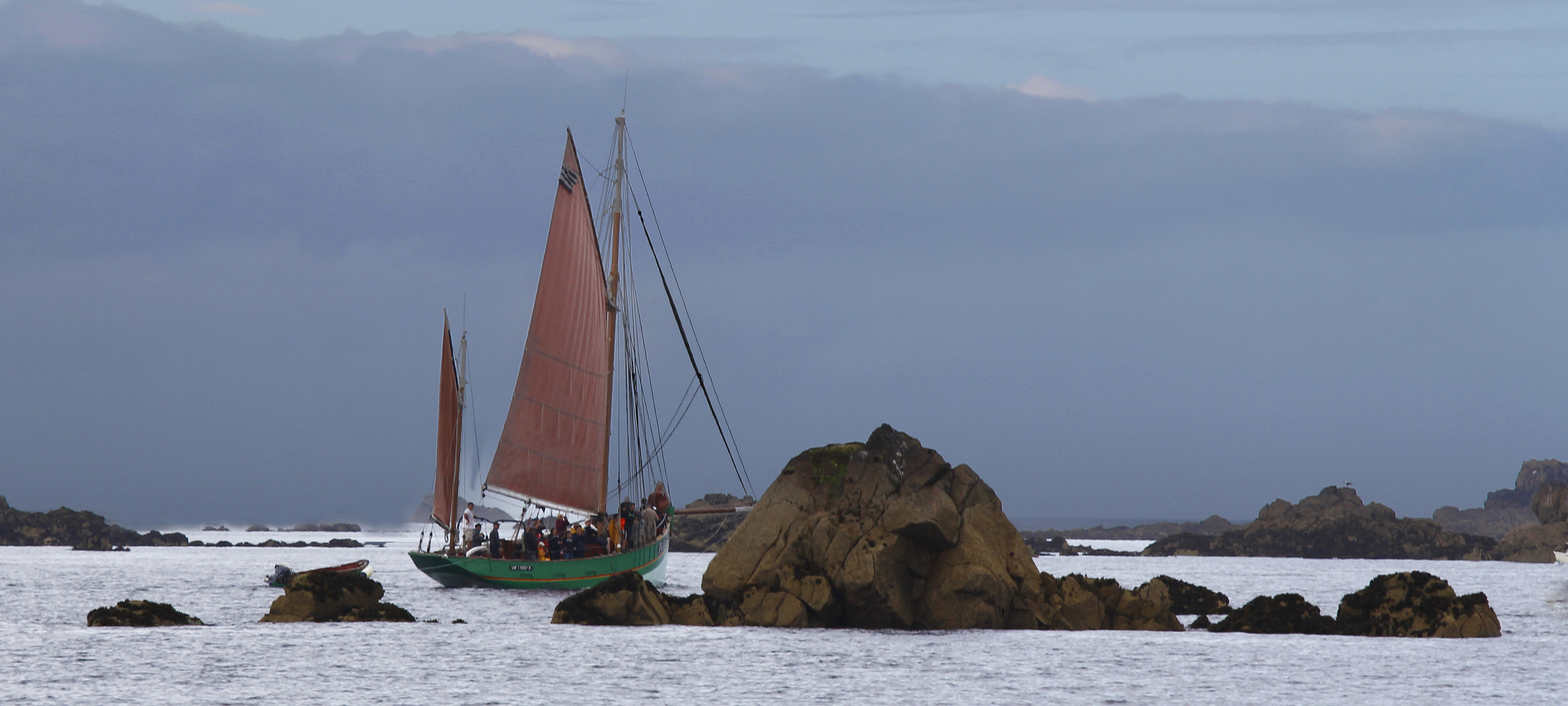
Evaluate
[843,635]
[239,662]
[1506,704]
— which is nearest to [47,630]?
[239,662]

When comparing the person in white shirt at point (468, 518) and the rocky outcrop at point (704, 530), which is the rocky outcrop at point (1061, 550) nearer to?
the rocky outcrop at point (704, 530)

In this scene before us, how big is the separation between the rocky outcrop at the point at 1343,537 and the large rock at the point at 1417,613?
107m

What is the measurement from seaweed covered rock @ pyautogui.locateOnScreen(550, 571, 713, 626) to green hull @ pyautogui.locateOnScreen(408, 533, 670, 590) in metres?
14.9

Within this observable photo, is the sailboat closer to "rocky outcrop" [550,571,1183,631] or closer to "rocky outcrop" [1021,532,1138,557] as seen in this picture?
"rocky outcrop" [550,571,1183,631]

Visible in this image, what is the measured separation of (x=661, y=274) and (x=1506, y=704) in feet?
144

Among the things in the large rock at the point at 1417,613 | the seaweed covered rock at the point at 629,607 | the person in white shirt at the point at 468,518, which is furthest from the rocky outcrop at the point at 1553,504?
the seaweed covered rock at the point at 629,607

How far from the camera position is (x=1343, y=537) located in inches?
5753

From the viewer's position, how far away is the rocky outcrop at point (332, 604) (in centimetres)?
4534

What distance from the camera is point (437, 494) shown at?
70.7m

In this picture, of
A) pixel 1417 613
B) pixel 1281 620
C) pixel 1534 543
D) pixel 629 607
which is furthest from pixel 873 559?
pixel 1534 543

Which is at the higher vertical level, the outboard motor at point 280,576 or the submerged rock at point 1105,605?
the outboard motor at point 280,576

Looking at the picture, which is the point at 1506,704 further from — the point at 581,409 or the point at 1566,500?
the point at 1566,500

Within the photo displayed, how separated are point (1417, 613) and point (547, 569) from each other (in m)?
34.5

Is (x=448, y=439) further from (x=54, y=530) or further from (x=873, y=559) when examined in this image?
(x=54, y=530)
